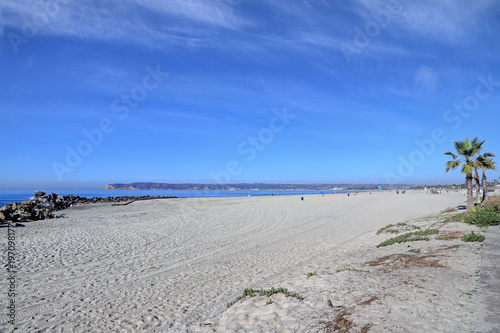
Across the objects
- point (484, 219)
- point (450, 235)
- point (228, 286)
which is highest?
point (484, 219)

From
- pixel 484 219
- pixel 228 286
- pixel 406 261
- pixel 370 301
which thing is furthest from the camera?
pixel 484 219

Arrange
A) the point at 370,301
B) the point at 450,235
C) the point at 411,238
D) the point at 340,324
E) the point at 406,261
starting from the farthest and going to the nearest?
the point at 411,238 < the point at 450,235 < the point at 406,261 < the point at 370,301 < the point at 340,324

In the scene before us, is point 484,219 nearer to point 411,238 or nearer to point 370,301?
point 411,238

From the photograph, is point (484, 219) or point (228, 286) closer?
point (228, 286)

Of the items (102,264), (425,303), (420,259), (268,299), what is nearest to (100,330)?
(268,299)

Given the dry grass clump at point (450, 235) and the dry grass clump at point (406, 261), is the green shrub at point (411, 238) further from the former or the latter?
the dry grass clump at point (406, 261)

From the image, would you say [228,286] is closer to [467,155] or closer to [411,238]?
[411,238]

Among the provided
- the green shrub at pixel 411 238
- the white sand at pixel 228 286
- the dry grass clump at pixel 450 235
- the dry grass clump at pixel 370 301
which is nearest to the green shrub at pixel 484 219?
the white sand at pixel 228 286

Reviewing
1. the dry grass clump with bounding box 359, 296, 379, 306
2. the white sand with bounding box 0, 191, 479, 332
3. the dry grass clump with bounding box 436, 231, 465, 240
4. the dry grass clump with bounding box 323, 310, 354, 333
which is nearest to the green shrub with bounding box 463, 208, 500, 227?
the white sand with bounding box 0, 191, 479, 332

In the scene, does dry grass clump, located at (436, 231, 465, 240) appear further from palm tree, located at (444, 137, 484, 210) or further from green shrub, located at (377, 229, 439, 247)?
palm tree, located at (444, 137, 484, 210)

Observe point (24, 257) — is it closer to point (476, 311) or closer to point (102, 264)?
point (102, 264)

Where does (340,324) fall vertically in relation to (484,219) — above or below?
below

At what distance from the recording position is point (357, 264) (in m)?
9.06

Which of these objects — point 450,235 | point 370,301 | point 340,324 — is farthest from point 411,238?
point 340,324
